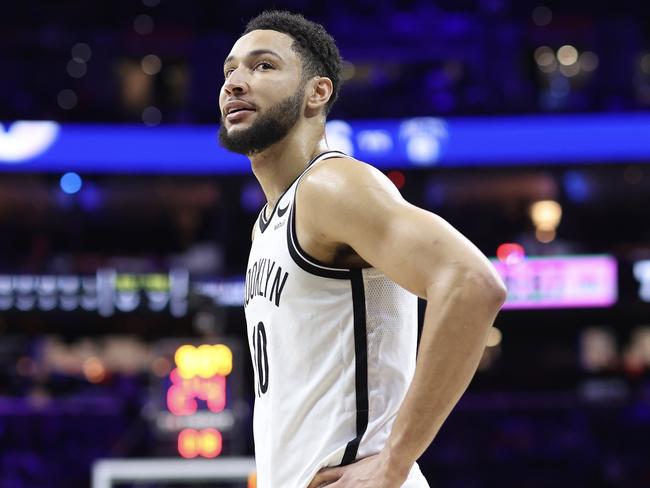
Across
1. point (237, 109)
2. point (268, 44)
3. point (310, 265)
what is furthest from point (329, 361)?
point (268, 44)

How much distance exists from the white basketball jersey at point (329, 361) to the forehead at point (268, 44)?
396mm

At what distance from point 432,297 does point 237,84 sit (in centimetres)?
86

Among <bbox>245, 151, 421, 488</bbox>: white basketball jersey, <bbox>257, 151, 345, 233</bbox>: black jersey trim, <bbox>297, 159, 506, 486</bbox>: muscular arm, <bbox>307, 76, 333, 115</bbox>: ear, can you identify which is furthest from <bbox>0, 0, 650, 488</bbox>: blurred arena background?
<bbox>297, 159, 506, 486</bbox>: muscular arm

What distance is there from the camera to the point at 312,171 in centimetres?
224

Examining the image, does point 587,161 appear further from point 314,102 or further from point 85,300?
point 314,102

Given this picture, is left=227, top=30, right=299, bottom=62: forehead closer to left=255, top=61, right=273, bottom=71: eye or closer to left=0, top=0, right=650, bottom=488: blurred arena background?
left=255, top=61, right=273, bottom=71: eye

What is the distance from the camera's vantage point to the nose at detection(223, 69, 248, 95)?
249 centimetres

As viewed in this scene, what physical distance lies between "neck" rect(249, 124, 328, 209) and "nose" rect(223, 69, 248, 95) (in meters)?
0.16

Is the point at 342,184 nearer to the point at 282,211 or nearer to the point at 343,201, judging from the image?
the point at 343,201

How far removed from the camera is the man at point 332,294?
194cm

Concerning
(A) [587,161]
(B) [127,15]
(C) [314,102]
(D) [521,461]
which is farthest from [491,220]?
(C) [314,102]

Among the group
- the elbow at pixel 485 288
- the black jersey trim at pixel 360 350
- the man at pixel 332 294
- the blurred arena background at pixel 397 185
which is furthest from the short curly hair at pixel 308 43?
the blurred arena background at pixel 397 185

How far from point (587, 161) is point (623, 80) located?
2.72 metres

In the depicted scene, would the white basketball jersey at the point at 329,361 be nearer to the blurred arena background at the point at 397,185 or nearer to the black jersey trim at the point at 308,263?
the black jersey trim at the point at 308,263
